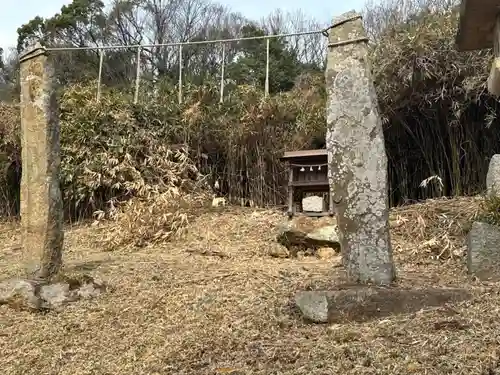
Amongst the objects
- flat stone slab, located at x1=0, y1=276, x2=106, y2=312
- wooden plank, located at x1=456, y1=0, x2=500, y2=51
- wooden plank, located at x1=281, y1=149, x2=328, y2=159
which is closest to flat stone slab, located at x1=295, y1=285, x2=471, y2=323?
wooden plank, located at x1=456, y1=0, x2=500, y2=51

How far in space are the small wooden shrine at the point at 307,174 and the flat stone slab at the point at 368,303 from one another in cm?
388

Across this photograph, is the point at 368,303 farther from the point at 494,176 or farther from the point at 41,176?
the point at 41,176

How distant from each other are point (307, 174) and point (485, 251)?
3373 millimetres

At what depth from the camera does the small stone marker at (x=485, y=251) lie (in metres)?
5.19

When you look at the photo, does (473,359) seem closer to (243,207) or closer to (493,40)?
(493,40)

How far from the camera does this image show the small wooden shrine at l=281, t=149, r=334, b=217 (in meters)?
8.02

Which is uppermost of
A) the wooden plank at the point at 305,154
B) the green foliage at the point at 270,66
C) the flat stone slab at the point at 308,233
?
the green foliage at the point at 270,66

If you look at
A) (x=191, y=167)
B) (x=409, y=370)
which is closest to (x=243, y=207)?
(x=191, y=167)

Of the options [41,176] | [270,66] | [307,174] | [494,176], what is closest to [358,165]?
[494,176]

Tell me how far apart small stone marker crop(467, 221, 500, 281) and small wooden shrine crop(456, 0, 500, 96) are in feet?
5.87

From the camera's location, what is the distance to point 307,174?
8.27 metres

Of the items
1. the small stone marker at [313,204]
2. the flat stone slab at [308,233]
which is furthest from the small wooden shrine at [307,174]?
the flat stone slab at [308,233]

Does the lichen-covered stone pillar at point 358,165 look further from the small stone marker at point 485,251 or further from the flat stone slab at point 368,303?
the small stone marker at point 485,251

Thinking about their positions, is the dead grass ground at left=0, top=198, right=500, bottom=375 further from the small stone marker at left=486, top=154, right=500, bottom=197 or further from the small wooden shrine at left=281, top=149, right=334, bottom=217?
the small wooden shrine at left=281, top=149, right=334, bottom=217
